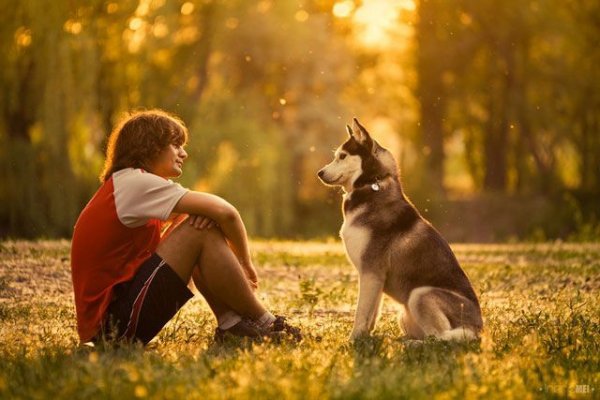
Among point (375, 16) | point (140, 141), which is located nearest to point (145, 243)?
point (140, 141)

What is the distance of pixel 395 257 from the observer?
6.70m

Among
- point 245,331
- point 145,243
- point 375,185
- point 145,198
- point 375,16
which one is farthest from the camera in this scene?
point 375,16

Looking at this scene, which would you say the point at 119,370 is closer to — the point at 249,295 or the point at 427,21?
the point at 249,295

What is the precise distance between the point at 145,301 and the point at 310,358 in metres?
1.10

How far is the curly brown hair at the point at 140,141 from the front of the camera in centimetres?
627

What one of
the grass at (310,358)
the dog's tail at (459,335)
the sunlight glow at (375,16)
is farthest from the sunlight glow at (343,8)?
the dog's tail at (459,335)

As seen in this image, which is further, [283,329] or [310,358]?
[283,329]

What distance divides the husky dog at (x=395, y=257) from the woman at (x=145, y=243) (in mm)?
887

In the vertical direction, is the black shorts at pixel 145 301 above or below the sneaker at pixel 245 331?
above

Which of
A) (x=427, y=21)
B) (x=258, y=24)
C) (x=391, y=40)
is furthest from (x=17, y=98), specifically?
(x=391, y=40)

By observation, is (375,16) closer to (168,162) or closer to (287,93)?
(287,93)

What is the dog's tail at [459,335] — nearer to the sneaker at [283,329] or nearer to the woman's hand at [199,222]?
the sneaker at [283,329]

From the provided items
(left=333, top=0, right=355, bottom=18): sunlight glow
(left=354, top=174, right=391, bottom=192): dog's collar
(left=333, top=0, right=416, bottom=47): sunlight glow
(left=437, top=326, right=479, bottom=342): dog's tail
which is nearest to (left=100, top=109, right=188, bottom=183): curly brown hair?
(left=354, top=174, right=391, bottom=192): dog's collar

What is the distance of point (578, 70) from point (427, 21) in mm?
5342
